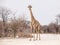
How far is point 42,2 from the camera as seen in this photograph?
5.52m

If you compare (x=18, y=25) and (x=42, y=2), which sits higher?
(x=42, y=2)

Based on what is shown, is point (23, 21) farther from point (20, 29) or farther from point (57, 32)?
point (57, 32)

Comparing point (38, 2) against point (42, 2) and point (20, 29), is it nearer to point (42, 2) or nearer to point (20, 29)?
point (42, 2)

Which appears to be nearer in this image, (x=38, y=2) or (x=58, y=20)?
(x=38, y=2)

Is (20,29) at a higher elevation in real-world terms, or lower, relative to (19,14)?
lower

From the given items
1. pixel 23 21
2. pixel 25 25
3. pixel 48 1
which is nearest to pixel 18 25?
pixel 23 21

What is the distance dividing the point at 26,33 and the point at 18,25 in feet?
1.10

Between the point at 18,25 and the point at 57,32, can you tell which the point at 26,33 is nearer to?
the point at 18,25

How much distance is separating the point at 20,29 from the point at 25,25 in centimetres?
37

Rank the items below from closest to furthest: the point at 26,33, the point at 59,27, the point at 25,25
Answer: the point at 26,33 → the point at 25,25 → the point at 59,27

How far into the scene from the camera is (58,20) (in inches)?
295

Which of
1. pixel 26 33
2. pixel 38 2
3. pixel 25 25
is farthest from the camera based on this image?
pixel 25 25

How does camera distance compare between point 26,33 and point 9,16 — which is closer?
point 26,33

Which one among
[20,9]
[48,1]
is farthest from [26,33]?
[48,1]
